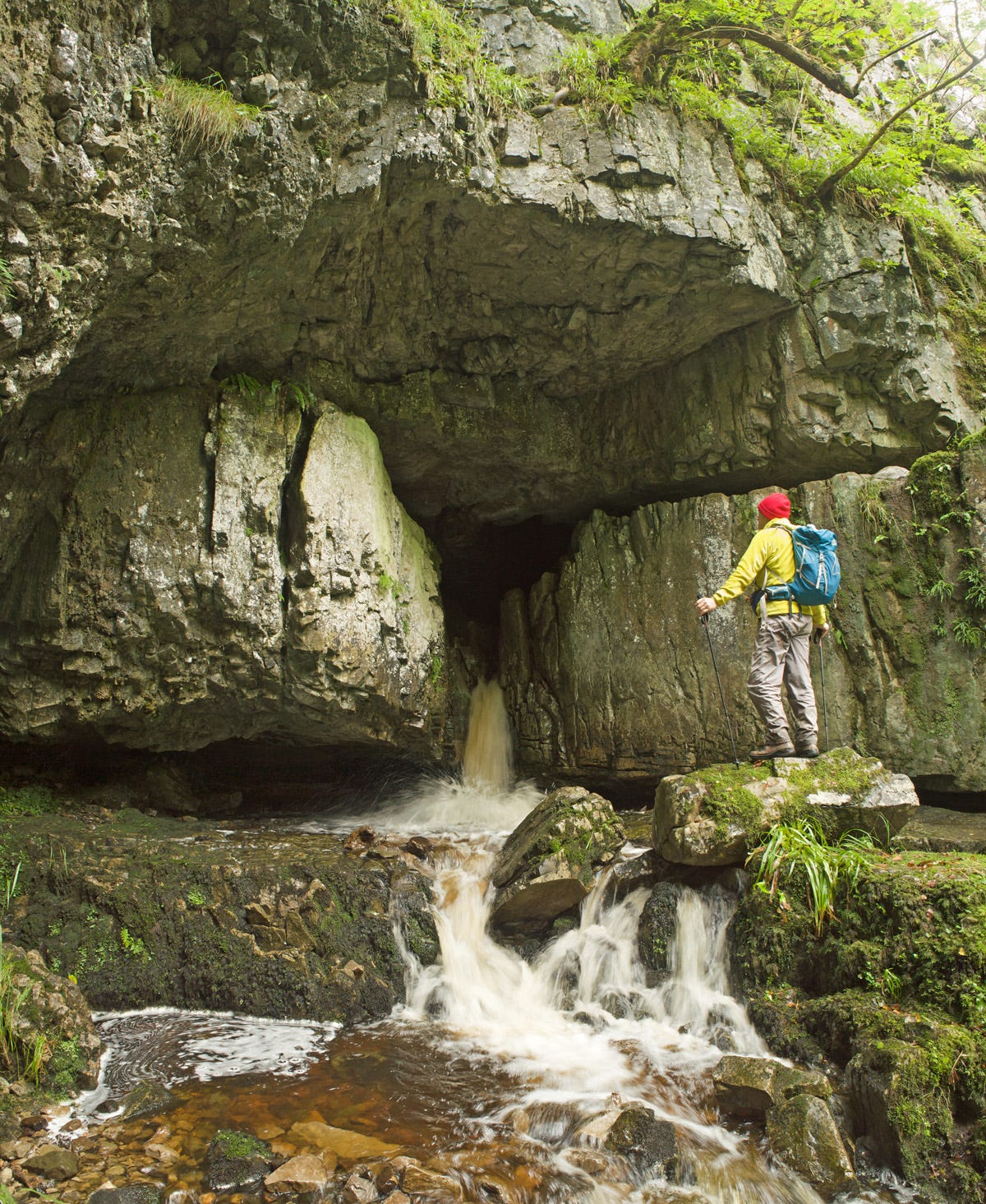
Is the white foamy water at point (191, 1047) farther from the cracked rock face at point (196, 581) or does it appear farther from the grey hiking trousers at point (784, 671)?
the grey hiking trousers at point (784, 671)

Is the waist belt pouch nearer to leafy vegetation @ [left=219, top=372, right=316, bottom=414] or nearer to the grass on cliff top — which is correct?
leafy vegetation @ [left=219, top=372, right=316, bottom=414]

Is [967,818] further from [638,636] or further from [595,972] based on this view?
[595,972]

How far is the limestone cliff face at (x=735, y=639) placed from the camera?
7535 millimetres

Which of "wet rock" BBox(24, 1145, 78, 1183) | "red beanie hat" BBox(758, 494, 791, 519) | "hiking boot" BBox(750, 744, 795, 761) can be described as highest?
"red beanie hat" BBox(758, 494, 791, 519)

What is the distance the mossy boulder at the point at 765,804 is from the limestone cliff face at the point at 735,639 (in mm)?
2333

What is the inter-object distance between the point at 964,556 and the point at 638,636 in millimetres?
3387

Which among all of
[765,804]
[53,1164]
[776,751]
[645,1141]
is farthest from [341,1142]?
[776,751]

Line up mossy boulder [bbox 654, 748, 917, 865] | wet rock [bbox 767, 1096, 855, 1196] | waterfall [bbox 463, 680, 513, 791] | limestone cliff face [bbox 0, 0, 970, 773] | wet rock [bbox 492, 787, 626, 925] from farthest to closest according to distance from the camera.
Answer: waterfall [bbox 463, 680, 513, 791] → wet rock [bbox 492, 787, 626, 925] → limestone cliff face [bbox 0, 0, 970, 773] → mossy boulder [bbox 654, 748, 917, 865] → wet rock [bbox 767, 1096, 855, 1196]

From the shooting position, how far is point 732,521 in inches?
342

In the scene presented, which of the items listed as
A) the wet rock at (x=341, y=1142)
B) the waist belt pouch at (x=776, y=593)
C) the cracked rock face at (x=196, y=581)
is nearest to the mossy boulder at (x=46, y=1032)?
the wet rock at (x=341, y=1142)

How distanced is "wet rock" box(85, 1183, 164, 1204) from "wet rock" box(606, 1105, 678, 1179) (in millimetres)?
1939

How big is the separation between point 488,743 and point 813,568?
520 cm

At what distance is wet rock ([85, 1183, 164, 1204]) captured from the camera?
3021 millimetres

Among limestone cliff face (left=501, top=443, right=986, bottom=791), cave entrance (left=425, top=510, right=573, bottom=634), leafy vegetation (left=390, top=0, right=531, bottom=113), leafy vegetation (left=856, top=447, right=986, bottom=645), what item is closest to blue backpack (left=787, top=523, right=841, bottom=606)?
limestone cliff face (left=501, top=443, right=986, bottom=791)
